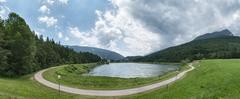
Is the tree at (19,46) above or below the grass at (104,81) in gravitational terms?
above

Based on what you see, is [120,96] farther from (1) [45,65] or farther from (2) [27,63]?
(1) [45,65]

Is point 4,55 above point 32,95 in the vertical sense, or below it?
above

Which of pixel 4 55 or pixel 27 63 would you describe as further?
pixel 27 63

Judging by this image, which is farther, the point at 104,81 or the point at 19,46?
the point at 19,46

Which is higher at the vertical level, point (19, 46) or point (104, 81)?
point (19, 46)

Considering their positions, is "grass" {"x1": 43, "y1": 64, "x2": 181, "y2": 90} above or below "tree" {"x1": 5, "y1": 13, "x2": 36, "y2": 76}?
below

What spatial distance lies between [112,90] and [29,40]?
33.0 meters

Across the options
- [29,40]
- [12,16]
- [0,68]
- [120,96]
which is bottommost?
[120,96]

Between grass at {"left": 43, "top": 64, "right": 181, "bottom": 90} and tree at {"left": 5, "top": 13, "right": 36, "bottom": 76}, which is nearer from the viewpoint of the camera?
grass at {"left": 43, "top": 64, "right": 181, "bottom": 90}

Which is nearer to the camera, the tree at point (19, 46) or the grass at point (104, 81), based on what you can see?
the grass at point (104, 81)

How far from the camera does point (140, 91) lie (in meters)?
35.5

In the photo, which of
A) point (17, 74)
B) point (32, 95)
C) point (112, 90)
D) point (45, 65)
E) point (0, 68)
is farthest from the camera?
point (45, 65)

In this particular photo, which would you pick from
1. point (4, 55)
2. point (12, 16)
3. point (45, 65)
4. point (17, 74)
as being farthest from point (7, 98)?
point (45, 65)

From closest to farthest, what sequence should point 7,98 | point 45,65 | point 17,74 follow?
point 7,98
point 17,74
point 45,65
